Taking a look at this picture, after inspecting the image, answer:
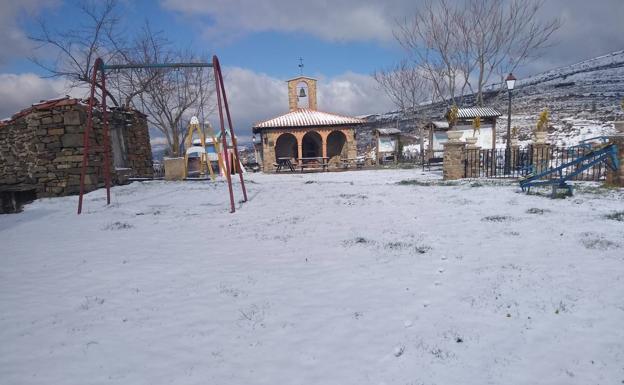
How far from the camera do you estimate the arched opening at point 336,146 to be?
85.1ft

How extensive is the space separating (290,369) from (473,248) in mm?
3096

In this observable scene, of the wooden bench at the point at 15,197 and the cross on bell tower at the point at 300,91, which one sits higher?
the cross on bell tower at the point at 300,91

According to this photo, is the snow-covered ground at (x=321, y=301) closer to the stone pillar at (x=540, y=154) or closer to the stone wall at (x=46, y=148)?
the stone wall at (x=46, y=148)

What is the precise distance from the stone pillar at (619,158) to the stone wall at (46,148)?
14168 millimetres

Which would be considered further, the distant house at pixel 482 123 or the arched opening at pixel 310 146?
the arched opening at pixel 310 146

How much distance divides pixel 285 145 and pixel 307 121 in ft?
10.1

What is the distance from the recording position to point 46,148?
962cm

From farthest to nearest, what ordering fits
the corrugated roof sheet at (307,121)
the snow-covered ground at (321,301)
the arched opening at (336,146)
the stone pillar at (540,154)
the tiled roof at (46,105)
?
1. the arched opening at (336,146)
2. the corrugated roof sheet at (307,121)
3. the stone pillar at (540,154)
4. the tiled roof at (46,105)
5. the snow-covered ground at (321,301)

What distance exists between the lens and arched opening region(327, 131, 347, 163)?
2595cm

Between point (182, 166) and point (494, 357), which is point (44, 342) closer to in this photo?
point (494, 357)

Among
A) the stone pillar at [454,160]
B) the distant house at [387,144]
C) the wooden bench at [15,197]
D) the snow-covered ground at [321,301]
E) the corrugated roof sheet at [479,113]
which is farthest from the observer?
the distant house at [387,144]

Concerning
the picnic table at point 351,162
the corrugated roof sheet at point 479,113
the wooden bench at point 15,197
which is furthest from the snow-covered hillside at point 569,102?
the wooden bench at point 15,197

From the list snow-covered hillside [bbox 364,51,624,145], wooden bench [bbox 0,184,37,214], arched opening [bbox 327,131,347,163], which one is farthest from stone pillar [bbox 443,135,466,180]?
snow-covered hillside [bbox 364,51,624,145]

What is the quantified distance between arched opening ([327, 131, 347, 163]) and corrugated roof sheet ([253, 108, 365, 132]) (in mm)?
1210
